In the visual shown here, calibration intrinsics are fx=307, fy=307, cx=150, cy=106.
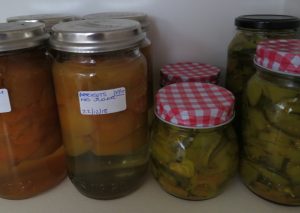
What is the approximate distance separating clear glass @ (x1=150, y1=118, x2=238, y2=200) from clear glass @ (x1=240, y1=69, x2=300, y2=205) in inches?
1.2

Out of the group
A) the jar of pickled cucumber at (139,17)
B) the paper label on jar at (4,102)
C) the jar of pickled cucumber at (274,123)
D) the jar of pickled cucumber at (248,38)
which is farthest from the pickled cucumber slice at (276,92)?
the paper label on jar at (4,102)

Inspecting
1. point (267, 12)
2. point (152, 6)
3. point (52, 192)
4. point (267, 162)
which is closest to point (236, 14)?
point (267, 12)

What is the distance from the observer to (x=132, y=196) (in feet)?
1.58

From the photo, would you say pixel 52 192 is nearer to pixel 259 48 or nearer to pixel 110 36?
pixel 110 36

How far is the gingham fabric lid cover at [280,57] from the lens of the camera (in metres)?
0.37

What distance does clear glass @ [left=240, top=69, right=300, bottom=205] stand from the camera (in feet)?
1.29

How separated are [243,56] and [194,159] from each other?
0.22 m

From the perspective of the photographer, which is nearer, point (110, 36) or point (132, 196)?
point (110, 36)

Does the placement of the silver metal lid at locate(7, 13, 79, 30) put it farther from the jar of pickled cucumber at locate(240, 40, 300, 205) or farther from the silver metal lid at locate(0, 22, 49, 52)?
the jar of pickled cucumber at locate(240, 40, 300, 205)

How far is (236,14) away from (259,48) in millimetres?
233

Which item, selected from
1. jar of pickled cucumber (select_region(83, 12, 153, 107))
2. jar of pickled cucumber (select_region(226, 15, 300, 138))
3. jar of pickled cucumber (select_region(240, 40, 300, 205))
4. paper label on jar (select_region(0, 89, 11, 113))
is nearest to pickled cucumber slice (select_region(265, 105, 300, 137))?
jar of pickled cucumber (select_region(240, 40, 300, 205))

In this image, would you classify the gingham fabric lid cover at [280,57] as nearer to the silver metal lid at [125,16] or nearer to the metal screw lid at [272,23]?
the metal screw lid at [272,23]

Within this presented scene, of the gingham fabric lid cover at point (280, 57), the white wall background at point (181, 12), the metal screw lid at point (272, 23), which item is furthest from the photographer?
the white wall background at point (181, 12)

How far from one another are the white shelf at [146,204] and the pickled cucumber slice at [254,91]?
0.49 feet
